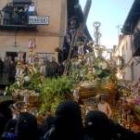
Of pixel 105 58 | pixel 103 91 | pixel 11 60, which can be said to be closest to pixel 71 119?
pixel 103 91

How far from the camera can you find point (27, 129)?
14.6 feet

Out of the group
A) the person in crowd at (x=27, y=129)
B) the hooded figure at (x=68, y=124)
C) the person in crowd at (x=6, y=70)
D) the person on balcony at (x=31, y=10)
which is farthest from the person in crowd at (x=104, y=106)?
the person on balcony at (x=31, y=10)

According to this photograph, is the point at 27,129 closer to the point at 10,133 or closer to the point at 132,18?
the point at 10,133

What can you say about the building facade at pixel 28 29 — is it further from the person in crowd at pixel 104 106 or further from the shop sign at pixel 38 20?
the person in crowd at pixel 104 106

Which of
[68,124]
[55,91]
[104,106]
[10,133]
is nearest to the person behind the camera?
[68,124]

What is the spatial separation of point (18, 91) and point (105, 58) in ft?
6.07

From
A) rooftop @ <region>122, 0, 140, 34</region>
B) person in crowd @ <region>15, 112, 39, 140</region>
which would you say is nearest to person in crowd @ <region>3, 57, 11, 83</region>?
rooftop @ <region>122, 0, 140, 34</region>

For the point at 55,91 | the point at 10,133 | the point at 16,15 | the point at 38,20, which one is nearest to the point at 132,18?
the point at 38,20

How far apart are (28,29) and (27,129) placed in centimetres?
1654

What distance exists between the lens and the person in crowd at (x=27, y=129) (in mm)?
4434

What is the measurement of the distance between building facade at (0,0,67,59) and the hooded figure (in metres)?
16.4

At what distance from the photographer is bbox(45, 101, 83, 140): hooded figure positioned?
396 centimetres

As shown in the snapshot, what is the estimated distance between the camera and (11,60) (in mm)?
20578

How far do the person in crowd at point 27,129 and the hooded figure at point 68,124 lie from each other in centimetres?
45
